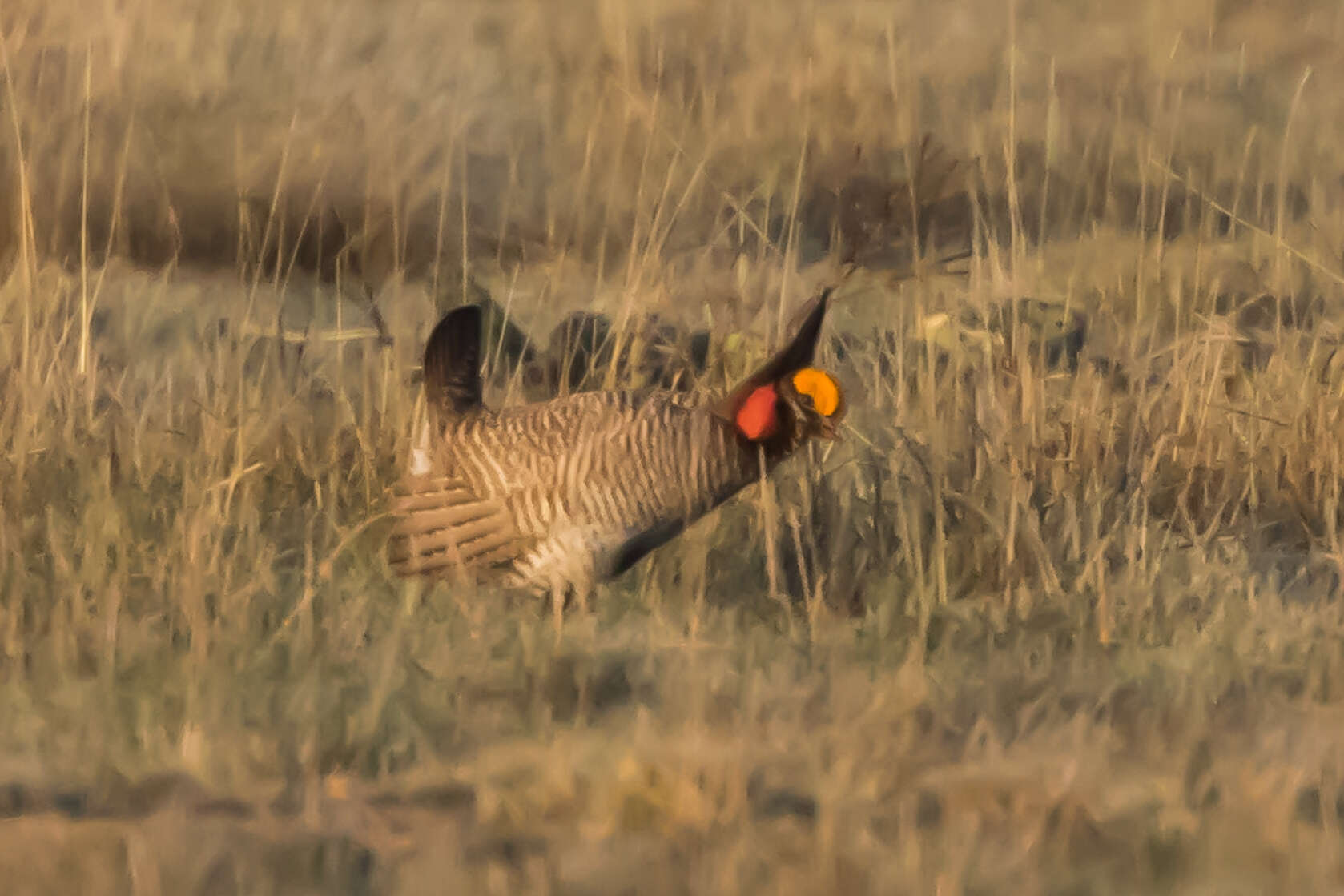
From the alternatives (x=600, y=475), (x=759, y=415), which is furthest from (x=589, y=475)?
(x=759, y=415)

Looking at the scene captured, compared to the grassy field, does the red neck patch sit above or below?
above

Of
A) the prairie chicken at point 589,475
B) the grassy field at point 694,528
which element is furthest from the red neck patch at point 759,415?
the grassy field at point 694,528

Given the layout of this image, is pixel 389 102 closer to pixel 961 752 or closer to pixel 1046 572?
pixel 1046 572

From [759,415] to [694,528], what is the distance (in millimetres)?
353

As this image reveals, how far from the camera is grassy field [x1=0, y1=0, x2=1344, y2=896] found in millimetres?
2312

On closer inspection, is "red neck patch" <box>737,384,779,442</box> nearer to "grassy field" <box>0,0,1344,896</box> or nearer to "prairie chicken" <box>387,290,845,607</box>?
"prairie chicken" <box>387,290,845,607</box>

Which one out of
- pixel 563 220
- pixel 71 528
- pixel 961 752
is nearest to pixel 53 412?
pixel 71 528

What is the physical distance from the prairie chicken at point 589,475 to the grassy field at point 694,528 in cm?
10

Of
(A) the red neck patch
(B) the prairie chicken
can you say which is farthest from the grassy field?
(A) the red neck patch

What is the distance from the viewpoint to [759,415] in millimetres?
3383

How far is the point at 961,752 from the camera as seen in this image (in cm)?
259

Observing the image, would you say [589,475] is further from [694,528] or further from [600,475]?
[694,528]

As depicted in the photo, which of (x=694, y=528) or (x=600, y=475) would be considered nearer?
(x=600, y=475)

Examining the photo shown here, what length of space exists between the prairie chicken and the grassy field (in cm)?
10
